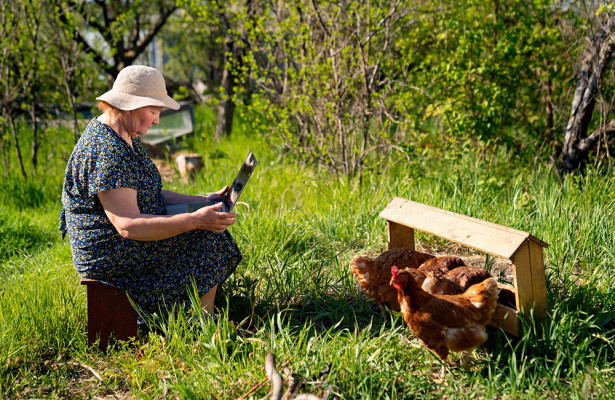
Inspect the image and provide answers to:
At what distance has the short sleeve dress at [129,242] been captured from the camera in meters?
2.58

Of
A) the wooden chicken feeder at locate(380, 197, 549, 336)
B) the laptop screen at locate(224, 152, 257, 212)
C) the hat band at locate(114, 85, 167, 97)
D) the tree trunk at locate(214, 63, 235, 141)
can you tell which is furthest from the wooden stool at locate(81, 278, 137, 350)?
the tree trunk at locate(214, 63, 235, 141)

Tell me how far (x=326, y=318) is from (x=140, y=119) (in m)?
1.46

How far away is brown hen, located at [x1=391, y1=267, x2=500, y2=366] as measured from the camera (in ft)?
7.49

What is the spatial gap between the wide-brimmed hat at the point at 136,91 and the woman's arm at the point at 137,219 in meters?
0.42

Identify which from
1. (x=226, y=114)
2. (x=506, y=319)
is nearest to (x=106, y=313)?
(x=506, y=319)

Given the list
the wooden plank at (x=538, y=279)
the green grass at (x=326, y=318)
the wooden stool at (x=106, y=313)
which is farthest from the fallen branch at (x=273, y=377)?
the wooden plank at (x=538, y=279)

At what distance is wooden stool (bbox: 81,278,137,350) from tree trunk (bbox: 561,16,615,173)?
387cm

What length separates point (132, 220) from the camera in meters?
2.52

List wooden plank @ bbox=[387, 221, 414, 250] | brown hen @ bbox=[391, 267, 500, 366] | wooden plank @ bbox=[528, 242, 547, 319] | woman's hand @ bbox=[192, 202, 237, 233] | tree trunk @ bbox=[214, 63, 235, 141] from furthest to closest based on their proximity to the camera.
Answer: tree trunk @ bbox=[214, 63, 235, 141] < wooden plank @ bbox=[387, 221, 414, 250] < woman's hand @ bbox=[192, 202, 237, 233] < wooden plank @ bbox=[528, 242, 547, 319] < brown hen @ bbox=[391, 267, 500, 366]

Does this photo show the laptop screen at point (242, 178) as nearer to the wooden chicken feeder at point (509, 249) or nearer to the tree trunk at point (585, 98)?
the wooden chicken feeder at point (509, 249)

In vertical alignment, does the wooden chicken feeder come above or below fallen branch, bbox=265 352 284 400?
above

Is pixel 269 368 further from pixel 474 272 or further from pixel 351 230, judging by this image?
pixel 351 230

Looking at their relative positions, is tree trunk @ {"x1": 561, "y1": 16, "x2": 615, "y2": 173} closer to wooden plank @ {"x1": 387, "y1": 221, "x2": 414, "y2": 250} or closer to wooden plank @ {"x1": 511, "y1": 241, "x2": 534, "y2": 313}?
wooden plank @ {"x1": 387, "y1": 221, "x2": 414, "y2": 250}

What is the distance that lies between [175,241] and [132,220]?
34cm
